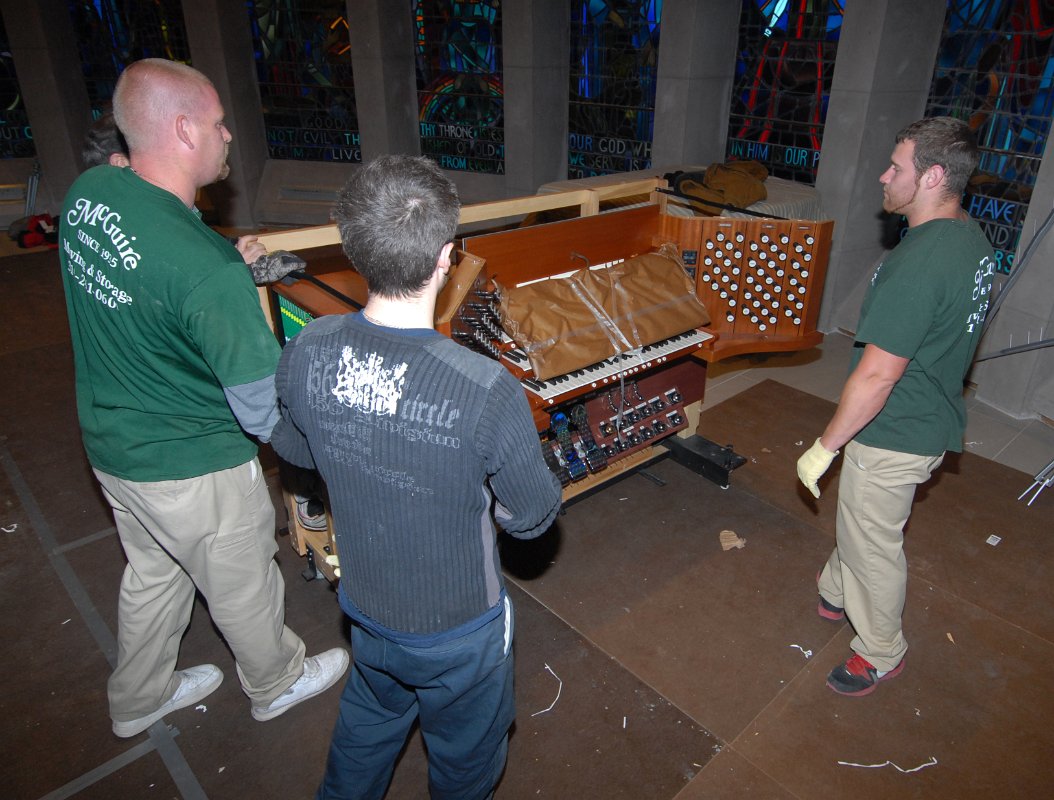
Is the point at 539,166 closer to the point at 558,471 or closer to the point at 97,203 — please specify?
the point at 558,471

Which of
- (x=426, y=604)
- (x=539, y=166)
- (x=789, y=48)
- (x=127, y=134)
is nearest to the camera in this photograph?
(x=426, y=604)

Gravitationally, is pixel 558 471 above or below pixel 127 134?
below

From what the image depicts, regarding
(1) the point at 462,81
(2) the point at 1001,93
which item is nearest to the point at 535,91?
(1) the point at 462,81

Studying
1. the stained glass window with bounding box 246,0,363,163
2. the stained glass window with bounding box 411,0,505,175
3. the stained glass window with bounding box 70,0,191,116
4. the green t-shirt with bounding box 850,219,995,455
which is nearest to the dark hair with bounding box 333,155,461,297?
the green t-shirt with bounding box 850,219,995,455

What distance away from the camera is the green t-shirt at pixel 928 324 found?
242 cm

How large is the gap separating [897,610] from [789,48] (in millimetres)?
5604

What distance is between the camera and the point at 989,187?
5750 millimetres

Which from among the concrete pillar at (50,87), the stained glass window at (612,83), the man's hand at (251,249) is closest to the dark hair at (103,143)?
the man's hand at (251,249)

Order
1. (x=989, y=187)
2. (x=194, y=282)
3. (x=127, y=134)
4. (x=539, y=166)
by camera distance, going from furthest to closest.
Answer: (x=539, y=166) < (x=989, y=187) < (x=127, y=134) < (x=194, y=282)

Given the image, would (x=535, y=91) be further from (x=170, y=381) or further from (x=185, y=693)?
(x=185, y=693)

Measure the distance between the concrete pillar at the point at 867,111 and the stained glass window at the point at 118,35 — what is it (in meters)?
8.20

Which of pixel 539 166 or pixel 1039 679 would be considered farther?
pixel 539 166

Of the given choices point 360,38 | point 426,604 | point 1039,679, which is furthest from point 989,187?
point 360,38

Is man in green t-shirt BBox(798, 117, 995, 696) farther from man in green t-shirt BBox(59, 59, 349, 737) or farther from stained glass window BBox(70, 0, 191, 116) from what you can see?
stained glass window BBox(70, 0, 191, 116)
